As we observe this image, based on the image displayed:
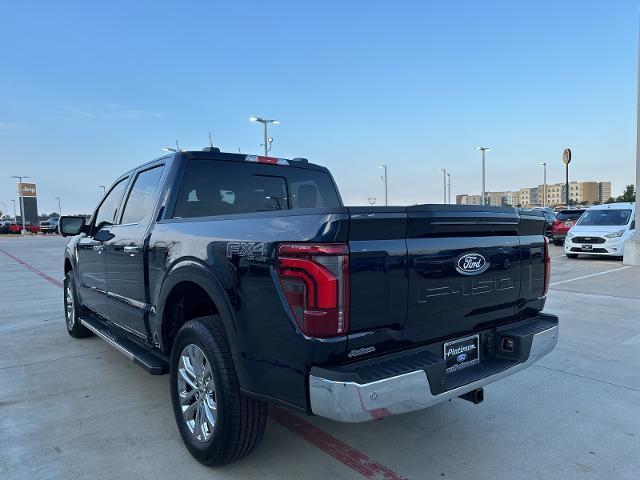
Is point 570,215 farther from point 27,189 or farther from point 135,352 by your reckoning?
point 27,189

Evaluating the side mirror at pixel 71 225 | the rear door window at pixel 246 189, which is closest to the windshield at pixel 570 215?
the rear door window at pixel 246 189

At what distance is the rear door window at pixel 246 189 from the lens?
3680 mm

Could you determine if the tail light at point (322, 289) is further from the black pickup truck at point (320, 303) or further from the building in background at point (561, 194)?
the building in background at point (561, 194)

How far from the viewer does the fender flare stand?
2539mm

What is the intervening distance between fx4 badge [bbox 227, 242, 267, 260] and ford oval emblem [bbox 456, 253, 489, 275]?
42.8 inches

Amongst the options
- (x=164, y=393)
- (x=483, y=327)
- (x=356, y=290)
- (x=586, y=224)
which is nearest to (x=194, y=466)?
(x=164, y=393)

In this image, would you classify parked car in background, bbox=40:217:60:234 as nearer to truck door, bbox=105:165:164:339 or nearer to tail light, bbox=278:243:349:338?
truck door, bbox=105:165:164:339

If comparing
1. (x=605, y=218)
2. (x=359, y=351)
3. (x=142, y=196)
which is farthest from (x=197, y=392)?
(x=605, y=218)

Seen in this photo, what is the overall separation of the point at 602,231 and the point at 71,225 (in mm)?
14344

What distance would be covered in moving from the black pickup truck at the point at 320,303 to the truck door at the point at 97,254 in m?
0.83

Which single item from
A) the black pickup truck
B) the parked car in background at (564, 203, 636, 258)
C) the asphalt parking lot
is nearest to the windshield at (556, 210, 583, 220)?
the parked car in background at (564, 203, 636, 258)

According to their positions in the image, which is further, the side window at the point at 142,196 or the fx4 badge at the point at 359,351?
the side window at the point at 142,196

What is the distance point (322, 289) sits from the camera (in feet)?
7.05

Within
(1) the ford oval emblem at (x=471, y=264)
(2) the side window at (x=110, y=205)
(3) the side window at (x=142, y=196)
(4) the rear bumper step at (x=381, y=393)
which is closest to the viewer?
(4) the rear bumper step at (x=381, y=393)
